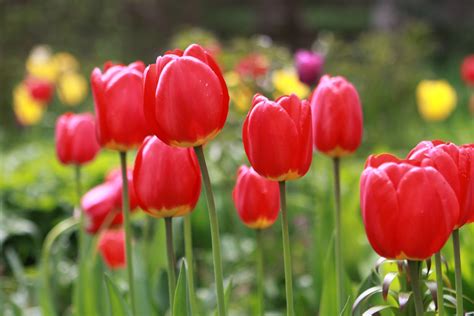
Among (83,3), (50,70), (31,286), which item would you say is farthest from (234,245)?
(83,3)

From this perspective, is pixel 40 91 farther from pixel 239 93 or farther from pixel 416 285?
pixel 416 285

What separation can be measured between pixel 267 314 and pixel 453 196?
142 cm

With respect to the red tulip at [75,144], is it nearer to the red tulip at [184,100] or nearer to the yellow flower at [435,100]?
the red tulip at [184,100]

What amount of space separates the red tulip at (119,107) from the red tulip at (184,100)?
0.33m

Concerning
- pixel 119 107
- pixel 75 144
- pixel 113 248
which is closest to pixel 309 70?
pixel 113 248

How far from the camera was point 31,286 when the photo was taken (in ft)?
8.64

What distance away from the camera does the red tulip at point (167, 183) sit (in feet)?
4.28

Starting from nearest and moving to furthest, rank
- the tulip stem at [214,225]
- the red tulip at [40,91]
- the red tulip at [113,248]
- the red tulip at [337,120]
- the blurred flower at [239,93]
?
the tulip stem at [214,225], the red tulip at [337,120], the red tulip at [113,248], the blurred flower at [239,93], the red tulip at [40,91]

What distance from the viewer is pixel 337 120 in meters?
1.58

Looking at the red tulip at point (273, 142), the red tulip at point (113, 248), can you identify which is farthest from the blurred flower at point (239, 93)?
the red tulip at point (273, 142)

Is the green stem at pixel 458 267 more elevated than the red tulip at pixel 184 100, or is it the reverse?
the red tulip at pixel 184 100

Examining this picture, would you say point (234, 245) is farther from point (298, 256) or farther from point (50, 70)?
point (50, 70)

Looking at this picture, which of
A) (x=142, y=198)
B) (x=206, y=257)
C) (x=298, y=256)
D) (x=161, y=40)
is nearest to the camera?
(x=142, y=198)

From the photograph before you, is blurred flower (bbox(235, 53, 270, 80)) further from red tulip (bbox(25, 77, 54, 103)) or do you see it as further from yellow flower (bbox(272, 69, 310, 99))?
red tulip (bbox(25, 77, 54, 103))
